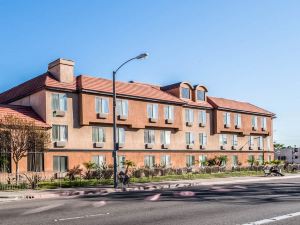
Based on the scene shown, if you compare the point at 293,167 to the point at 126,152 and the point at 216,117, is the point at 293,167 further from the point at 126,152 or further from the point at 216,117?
the point at 126,152

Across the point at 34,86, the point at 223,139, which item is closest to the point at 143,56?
the point at 34,86

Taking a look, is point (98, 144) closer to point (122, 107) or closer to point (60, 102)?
point (122, 107)

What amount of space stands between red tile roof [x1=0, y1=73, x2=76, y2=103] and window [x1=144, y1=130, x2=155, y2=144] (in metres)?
10.2

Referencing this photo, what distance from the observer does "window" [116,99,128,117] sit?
4094 centimetres

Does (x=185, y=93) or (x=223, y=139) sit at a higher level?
(x=185, y=93)

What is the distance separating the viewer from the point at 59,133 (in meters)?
36.5

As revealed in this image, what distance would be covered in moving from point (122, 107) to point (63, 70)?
282 inches

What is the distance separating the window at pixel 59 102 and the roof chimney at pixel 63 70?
1734 millimetres

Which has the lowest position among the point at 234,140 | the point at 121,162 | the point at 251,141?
the point at 121,162

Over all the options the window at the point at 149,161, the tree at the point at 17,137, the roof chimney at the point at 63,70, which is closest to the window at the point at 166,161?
the window at the point at 149,161

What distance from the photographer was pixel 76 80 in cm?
3950

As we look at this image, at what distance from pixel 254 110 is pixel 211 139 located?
11104 millimetres

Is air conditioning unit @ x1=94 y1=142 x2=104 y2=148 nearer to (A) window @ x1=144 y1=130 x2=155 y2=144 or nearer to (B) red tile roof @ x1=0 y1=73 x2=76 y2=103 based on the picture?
(B) red tile roof @ x1=0 y1=73 x2=76 y2=103

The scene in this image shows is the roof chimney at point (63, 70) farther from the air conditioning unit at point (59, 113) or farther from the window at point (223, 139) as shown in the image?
the window at point (223, 139)
